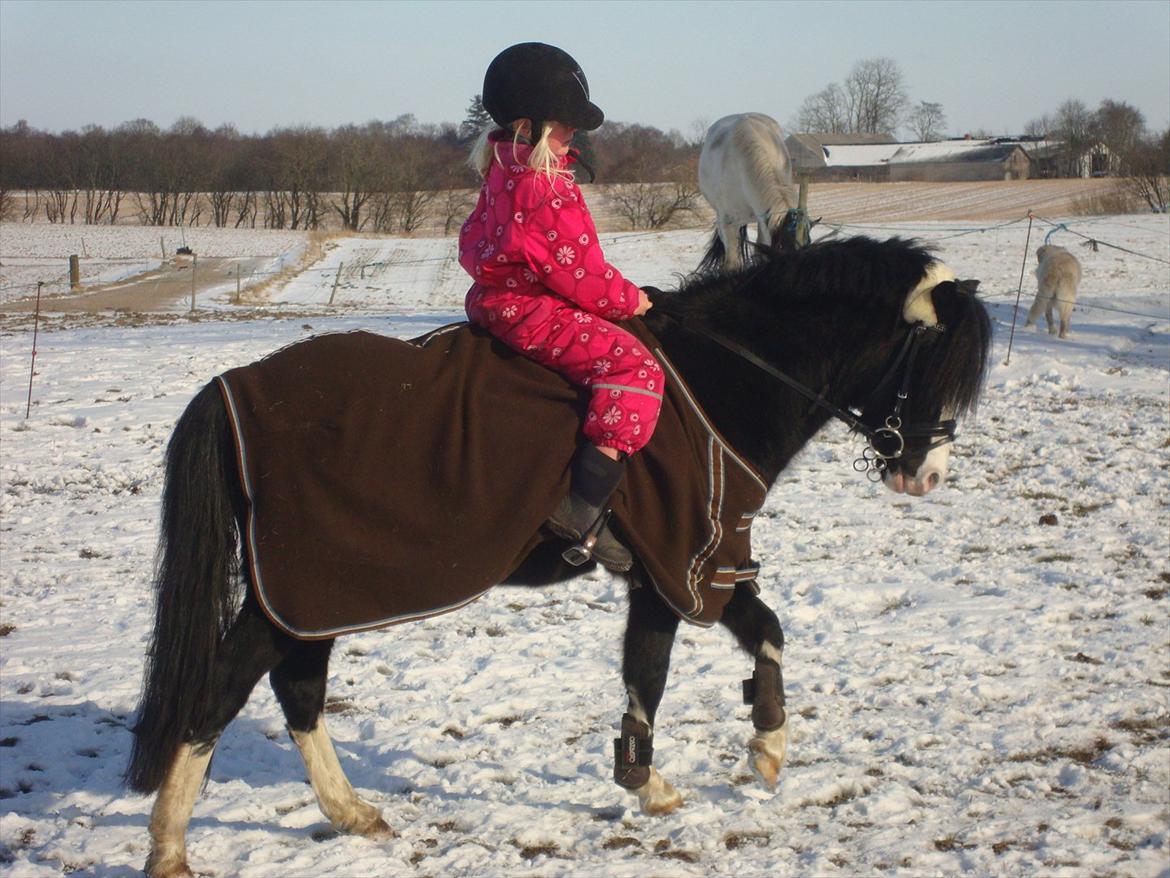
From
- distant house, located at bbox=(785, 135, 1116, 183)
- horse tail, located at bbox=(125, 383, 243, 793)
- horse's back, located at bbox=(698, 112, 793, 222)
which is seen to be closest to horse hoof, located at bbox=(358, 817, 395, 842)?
horse tail, located at bbox=(125, 383, 243, 793)

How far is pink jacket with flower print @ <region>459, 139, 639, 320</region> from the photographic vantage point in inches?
123

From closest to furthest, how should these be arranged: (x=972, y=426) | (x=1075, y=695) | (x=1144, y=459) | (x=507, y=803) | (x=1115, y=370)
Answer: (x=507, y=803), (x=1075, y=695), (x=1144, y=459), (x=972, y=426), (x=1115, y=370)

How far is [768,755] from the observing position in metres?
3.64

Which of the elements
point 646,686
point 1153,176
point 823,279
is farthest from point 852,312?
point 1153,176

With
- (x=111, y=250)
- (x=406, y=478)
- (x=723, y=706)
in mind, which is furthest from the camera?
(x=111, y=250)

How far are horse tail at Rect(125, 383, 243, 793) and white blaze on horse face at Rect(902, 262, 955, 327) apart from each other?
2188 millimetres

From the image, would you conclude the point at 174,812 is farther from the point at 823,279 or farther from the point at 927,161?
the point at 927,161

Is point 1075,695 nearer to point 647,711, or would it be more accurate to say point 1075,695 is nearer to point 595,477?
point 647,711

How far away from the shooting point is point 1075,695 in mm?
4531

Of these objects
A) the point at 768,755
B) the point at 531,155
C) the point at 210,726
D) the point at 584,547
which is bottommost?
Answer: the point at 768,755

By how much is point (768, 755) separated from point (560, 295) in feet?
5.85

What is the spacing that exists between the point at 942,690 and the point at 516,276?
2830mm

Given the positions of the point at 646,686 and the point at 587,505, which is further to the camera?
the point at 646,686

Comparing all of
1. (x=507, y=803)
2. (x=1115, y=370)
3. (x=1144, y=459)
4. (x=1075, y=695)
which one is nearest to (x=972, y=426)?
(x=1144, y=459)
